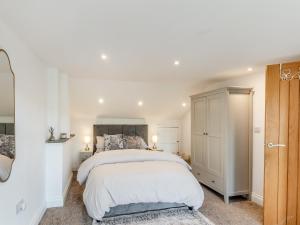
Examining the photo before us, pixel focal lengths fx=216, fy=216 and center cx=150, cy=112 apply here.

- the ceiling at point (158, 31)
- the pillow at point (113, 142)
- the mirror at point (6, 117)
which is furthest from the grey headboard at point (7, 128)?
the pillow at point (113, 142)

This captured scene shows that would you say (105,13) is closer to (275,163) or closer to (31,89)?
(31,89)

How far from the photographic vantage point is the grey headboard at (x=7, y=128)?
1796 mm

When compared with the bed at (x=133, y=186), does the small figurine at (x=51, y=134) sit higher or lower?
higher

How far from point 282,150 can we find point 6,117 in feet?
9.90

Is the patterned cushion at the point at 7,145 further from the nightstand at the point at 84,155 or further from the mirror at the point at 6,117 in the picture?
the nightstand at the point at 84,155

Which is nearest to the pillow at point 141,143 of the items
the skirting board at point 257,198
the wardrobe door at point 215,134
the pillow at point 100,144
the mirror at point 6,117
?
the pillow at point 100,144

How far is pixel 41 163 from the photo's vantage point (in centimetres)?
304

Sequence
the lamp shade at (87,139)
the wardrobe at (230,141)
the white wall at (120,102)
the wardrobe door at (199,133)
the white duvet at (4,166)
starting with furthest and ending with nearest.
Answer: the lamp shade at (87,139) < the white wall at (120,102) < the wardrobe door at (199,133) < the wardrobe at (230,141) < the white duvet at (4,166)

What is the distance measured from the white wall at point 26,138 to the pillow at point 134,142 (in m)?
2.22

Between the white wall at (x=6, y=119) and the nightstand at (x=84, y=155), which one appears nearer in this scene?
the white wall at (x=6, y=119)

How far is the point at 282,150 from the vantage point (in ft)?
8.75

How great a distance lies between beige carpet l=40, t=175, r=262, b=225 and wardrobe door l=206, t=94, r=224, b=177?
50 cm

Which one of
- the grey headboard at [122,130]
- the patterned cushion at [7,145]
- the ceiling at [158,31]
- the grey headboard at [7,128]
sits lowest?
the grey headboard at [122,130]

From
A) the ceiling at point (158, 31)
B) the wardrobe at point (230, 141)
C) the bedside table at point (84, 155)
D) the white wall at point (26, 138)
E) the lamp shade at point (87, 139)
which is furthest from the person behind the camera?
the lamp shade at point (87, 139)
